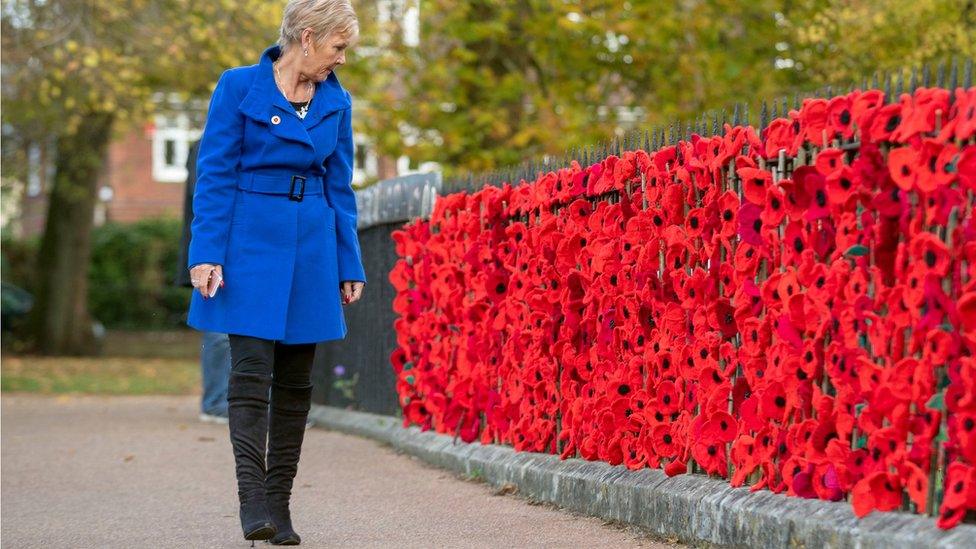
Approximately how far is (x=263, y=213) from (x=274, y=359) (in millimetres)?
606

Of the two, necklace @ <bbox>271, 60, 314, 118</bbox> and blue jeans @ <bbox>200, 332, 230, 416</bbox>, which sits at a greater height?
necklace @ <bbox>271, 60, 314, 118</bbox>

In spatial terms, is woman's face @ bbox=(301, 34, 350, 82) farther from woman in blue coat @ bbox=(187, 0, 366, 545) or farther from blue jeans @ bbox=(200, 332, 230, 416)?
blue jeans @ bbox=(200, 332, 230, 416)

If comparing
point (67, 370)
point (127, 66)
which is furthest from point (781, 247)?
point (67, 370)

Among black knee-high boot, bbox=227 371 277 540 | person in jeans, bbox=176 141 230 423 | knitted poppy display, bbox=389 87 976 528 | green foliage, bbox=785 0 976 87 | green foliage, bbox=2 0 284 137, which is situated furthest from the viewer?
green foliage, bbox=2 0 284 137

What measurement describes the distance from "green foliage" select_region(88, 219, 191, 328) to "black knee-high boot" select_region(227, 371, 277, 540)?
25.9m

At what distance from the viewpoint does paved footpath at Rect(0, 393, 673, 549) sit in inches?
237

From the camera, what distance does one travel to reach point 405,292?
9.38m

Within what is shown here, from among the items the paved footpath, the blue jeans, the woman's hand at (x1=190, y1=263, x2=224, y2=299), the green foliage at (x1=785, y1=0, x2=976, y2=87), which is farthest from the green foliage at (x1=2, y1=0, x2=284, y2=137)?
the woman's hand at (x1=190, y1=263, x2=224, y2=299)

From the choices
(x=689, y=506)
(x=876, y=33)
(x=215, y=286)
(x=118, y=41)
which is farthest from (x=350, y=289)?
(x=118, y=41)

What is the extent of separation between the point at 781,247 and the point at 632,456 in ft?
4.93

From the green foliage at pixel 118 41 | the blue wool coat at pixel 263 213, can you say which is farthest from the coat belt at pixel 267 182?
the green foliage at pixel 118 41

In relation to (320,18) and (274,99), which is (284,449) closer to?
(274,99)

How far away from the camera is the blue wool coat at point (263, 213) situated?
5574mm

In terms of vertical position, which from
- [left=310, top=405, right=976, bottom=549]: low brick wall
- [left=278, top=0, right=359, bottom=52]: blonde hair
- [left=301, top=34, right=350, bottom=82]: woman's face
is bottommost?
[left=310, top=405, right=976, bottom=549]: low brick wall
